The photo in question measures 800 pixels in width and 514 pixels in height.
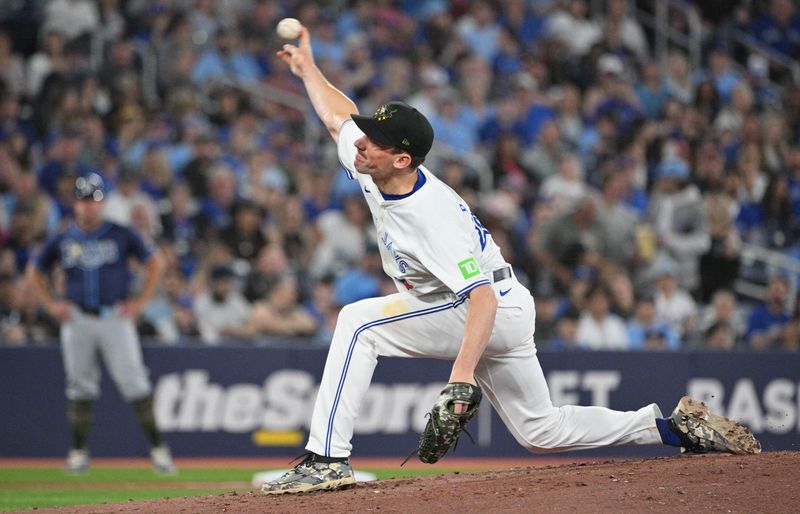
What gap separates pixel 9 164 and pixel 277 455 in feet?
14.1

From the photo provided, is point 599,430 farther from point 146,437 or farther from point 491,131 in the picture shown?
point 491,131

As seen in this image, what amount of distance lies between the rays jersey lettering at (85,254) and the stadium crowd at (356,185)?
163cm

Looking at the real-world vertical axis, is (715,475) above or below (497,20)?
below

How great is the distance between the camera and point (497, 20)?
17.3 meters

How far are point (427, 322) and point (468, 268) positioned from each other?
19.0 inches

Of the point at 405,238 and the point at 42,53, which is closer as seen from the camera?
the point at 405,238

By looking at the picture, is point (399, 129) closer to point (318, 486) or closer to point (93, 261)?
point (318, 486)

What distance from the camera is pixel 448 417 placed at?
18.2 ft

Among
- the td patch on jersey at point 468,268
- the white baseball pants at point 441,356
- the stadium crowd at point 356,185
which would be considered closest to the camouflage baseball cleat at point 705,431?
the white baseball pants at point 441,356

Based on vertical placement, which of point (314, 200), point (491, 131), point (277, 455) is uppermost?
point (491, 131)

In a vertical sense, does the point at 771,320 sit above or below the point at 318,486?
above

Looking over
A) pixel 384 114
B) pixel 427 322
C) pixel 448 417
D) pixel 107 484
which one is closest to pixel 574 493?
pixel 448 417

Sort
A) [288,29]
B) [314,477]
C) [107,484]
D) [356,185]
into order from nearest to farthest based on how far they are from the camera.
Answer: [314,477] < [288,29] < [107,484] < [356,185]

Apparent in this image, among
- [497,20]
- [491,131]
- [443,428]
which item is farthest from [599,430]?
[497,20]
